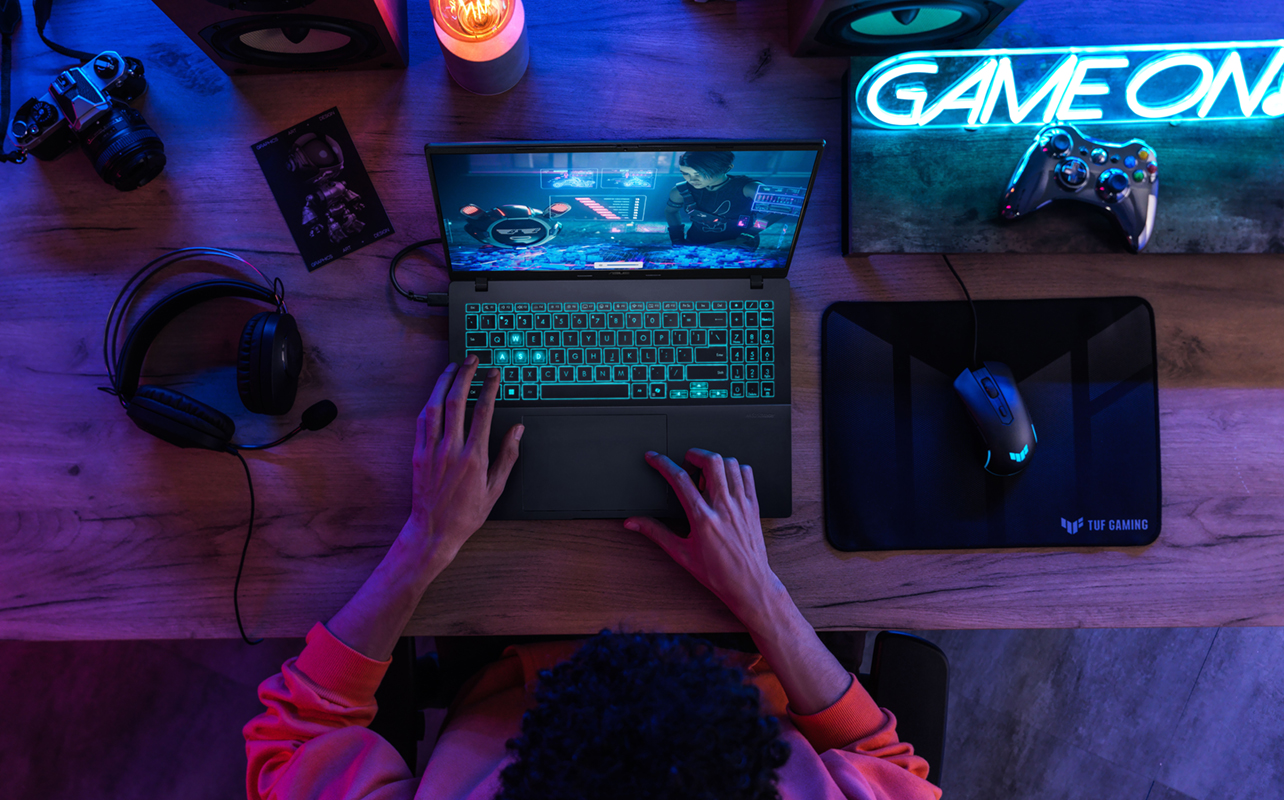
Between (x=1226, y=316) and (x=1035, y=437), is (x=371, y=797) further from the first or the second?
(x=1226, y=316)

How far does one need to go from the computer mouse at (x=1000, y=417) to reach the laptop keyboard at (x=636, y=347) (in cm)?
28

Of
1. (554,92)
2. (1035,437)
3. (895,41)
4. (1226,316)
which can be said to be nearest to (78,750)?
(554,92)

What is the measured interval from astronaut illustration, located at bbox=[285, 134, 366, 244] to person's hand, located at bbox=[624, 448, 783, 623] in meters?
0.57

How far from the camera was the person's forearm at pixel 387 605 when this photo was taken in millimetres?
821

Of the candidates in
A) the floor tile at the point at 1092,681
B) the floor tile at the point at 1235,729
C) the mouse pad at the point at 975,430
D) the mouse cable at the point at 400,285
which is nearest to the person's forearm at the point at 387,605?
the mouse cable at the point at 400,285

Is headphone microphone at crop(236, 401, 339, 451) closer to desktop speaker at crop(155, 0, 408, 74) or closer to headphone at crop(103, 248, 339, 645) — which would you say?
headphone at crop(103, 248, 339, 645)

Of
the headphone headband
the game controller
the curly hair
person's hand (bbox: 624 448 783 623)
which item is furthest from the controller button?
the headphone headband

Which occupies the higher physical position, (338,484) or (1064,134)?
(1064,134)

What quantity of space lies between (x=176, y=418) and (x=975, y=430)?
1113 millimetres

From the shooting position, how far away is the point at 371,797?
74cm

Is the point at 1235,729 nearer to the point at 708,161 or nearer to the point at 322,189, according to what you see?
the point at 708,161

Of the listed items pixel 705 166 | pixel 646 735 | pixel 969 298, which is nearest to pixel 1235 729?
pixel 969 298

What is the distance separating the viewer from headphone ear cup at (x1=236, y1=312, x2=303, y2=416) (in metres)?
0.83

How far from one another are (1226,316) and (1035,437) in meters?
0.36
